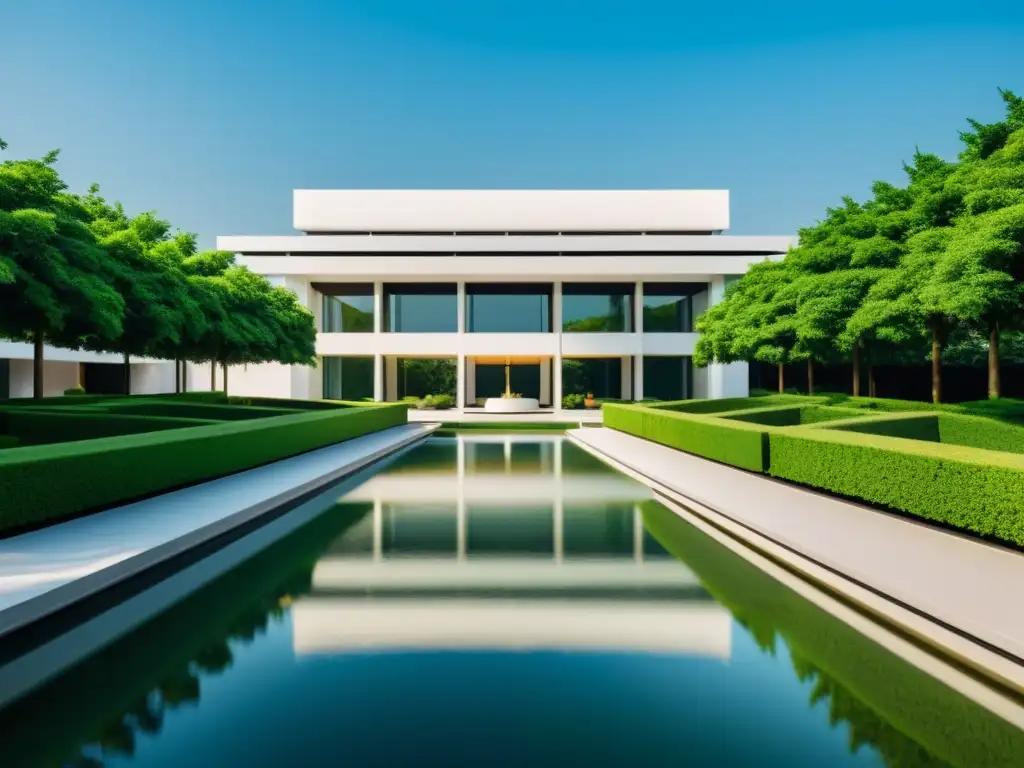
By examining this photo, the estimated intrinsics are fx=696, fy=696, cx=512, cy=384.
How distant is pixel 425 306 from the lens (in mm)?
48062

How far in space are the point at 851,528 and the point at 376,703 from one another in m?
6.27

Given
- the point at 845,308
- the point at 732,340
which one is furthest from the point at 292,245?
the point at 845,308

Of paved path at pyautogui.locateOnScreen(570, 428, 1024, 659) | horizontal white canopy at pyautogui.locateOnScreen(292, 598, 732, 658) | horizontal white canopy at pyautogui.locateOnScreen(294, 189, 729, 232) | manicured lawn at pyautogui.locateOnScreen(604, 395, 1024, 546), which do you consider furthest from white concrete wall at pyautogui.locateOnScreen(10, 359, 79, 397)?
horizontal white canopy at pyautogui.locateOnScreen(292, 598, 732, 658)

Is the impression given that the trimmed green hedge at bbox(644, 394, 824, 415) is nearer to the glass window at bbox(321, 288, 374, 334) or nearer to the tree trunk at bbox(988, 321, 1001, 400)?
the tree trunk at bbox(988, 321, 1001, 400)

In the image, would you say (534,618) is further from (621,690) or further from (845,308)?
(845,308)

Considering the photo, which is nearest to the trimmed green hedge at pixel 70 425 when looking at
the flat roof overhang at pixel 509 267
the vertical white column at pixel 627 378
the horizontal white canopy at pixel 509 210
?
the flat roof overhang at pixel 509 267

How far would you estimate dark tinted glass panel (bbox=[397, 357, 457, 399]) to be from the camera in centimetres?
4938

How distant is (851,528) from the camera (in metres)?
8.20

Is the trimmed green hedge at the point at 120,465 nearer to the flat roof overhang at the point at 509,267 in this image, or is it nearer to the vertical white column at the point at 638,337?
the flat roof overhang at the point at 509,267

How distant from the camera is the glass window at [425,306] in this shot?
47.9 metres

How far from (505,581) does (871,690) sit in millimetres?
3329

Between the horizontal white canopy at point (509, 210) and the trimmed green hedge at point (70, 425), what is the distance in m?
39.2

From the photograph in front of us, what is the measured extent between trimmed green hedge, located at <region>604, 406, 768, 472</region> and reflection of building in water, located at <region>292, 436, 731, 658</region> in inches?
118

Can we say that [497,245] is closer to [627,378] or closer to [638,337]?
[638,337]
